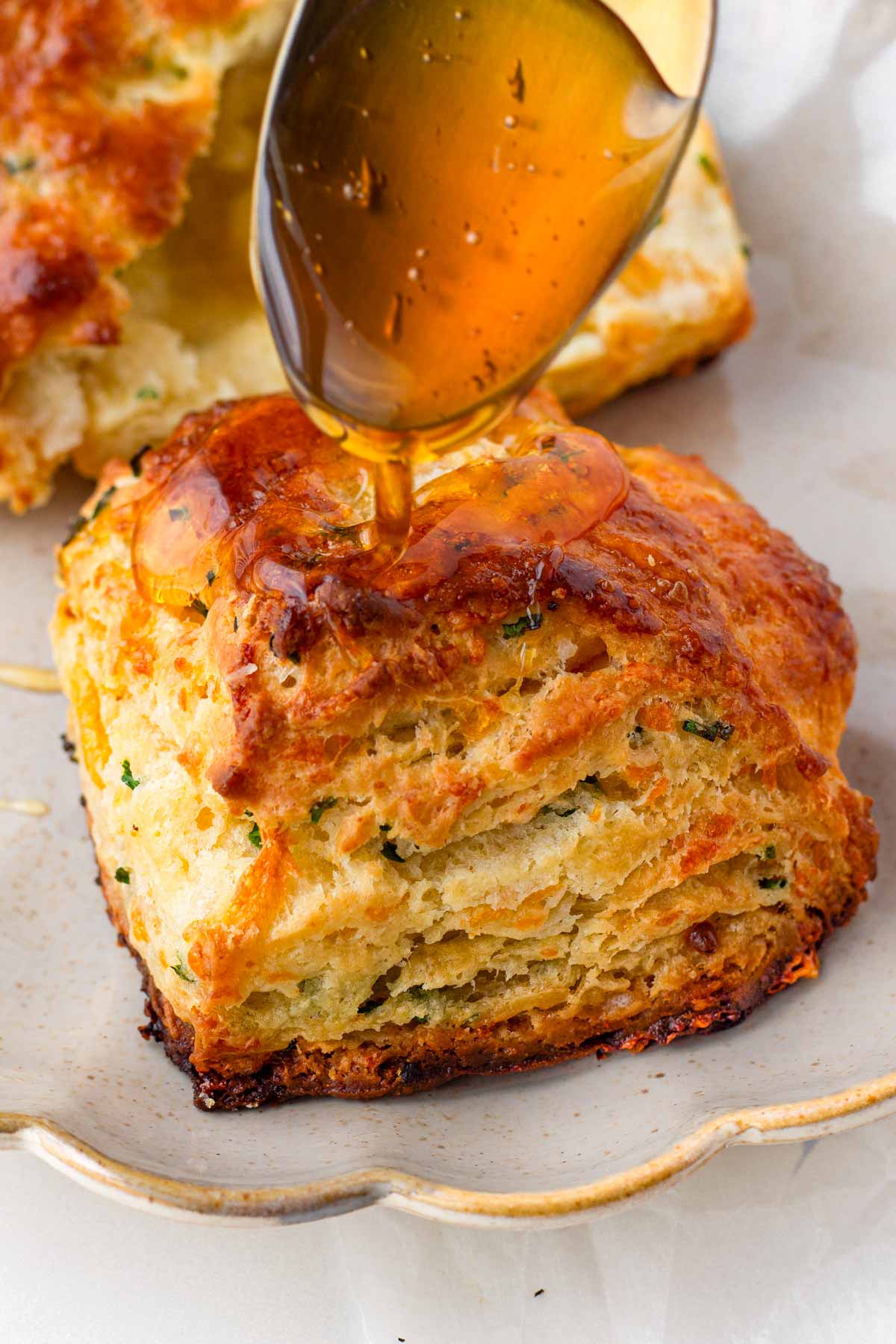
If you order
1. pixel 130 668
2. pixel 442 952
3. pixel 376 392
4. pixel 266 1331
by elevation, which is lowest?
pixel 266 1331

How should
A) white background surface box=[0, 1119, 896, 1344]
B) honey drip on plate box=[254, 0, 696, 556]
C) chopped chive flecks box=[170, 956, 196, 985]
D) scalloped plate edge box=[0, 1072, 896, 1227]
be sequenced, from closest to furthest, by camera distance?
honey drip on plate box=[254, 0, 696, 556]
scalloped plate edge box=[0, 1072, 896, 1227]
chopped chive flecks box=[170, 956, 196, 985]
white background surface box=[0, 1119, 896, 1344]

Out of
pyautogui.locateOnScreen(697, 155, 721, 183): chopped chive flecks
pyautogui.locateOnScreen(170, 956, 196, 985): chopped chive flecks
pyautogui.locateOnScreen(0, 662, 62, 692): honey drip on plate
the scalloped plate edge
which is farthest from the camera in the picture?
pyautogui.locateOnScreen(697, 155, 721, 183): chopped chive flecks

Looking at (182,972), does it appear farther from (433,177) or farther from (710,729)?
(433,177)

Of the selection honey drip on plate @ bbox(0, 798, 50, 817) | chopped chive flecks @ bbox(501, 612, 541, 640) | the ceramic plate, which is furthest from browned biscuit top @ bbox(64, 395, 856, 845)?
honey drip on plate @ bbox(0, 798, 50, 817)

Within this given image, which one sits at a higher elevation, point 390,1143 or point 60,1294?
point 390,1143

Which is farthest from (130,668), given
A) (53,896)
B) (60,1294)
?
(60,1294)

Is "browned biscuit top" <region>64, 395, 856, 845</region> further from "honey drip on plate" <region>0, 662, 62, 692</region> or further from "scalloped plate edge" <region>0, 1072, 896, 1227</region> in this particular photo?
"honey drip on plate" <region>0, 662, 62, 692</region>

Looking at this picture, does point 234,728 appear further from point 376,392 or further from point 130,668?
point 376,392
